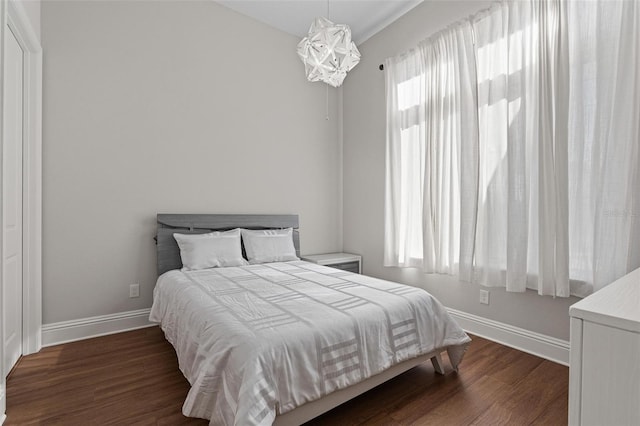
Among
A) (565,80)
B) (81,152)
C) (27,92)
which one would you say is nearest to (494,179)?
(565,80)

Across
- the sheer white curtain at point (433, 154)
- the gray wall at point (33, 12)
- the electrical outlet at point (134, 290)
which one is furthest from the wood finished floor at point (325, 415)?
the gray wall at point (33, 12)

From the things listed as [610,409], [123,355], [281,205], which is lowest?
[123,355]

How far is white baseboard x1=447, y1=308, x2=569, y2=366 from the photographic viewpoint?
7.71 feet

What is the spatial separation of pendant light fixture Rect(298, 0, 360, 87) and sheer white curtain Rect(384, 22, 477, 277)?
45.6 inches

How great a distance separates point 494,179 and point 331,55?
5.39 ft

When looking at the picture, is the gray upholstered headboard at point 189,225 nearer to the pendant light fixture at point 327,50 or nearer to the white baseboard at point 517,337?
the pendant light fixture at point 327,50

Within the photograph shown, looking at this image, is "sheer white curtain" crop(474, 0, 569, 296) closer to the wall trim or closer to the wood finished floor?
the wood finished floor

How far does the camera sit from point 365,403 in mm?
1847

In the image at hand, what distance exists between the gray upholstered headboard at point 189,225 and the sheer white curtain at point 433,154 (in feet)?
4.77

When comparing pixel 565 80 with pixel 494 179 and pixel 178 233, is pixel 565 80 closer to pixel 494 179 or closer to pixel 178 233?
pixel 494 179

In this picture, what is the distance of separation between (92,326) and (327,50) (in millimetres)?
2973

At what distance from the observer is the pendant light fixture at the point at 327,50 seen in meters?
2.21

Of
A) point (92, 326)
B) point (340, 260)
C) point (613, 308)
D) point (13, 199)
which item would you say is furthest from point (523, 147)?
point (92, 326)

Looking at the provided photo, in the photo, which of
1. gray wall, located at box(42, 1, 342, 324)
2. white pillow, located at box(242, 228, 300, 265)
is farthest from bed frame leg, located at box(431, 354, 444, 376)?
gray wall, located at box(42, 1, 342, 324)
